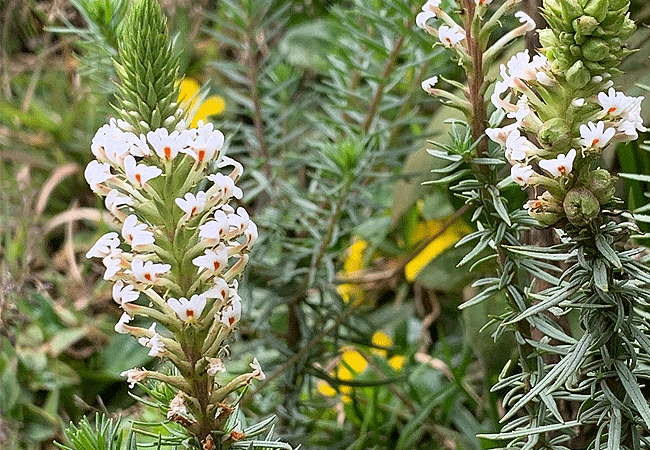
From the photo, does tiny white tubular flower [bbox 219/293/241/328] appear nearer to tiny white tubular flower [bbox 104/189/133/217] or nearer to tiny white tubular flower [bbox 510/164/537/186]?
tiny white tubular flower [bbox 104/189/133/217]

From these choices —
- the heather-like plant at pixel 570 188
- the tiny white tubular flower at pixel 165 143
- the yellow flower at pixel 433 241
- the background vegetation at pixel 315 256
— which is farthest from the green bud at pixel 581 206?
the yellow flower at pixel 433 241

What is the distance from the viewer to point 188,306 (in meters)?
0.47

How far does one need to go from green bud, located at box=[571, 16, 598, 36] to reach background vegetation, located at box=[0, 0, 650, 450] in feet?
1.30

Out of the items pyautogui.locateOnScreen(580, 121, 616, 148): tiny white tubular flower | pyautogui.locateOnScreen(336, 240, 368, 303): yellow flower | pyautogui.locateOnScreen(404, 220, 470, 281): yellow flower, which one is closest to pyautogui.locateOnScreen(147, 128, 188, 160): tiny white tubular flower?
pyautogui.locateOnScreen(580, 121, 616, 148): tiny white tubular flower

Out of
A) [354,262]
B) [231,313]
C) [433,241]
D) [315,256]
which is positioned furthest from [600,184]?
[354,262]

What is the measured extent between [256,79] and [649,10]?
505mm

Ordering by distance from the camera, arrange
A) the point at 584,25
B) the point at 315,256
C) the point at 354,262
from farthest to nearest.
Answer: the point at 354,262
the point at 315,256
the point at 584,25

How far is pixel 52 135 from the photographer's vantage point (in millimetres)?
1699

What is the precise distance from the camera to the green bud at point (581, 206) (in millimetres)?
455

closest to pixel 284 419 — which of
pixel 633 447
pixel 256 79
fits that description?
pixel 256 79

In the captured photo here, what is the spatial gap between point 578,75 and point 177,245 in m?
0.26

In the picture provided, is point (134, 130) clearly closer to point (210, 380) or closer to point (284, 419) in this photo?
point (210, 380)

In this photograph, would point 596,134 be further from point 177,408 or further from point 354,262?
point 354,262

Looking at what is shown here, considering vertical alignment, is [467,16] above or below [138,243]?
above
